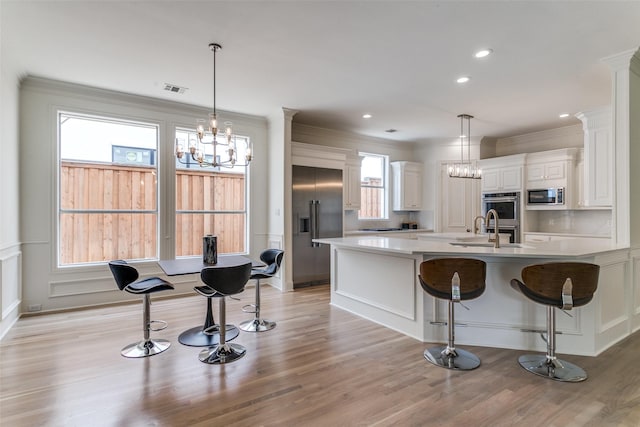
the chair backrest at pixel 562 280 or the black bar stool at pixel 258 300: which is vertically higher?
the chair backrest at pixel 562 280

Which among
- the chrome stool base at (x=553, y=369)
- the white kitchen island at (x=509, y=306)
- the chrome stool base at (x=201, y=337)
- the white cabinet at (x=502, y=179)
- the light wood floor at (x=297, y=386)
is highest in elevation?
the white cabinet at (x=502, y=179)

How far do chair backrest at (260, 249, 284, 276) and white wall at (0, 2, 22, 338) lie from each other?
101 inches

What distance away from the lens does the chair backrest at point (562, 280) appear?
8.23ft

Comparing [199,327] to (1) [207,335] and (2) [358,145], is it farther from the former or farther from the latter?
(2) [358,145]

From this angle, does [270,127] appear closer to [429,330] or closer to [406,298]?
[406,298]

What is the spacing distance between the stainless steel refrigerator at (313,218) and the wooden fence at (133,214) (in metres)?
0.96

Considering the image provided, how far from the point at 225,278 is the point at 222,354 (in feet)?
2.31

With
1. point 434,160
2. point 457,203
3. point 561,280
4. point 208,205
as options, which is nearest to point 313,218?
point 208,205

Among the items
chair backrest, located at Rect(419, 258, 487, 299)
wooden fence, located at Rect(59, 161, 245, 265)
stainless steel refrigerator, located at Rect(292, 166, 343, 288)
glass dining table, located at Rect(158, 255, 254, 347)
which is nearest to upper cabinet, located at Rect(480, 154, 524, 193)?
stainless steel refrigerator, located at Rect(292, 166, 343, 288)

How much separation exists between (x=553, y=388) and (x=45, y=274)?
542 cm

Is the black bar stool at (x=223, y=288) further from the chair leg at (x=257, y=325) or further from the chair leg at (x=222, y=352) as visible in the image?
the chair leg at (x=257, y=325)

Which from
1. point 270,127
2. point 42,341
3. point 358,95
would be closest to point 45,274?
point 42,341

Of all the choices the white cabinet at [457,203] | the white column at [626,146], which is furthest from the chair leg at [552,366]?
the white cabinet at [457,203]

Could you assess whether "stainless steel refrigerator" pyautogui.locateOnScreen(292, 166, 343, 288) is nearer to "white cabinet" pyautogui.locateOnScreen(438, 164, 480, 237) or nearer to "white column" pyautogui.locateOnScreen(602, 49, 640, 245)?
"white cabinet" pyautogui.locateOnScreen(438, 164, 480, 237)
